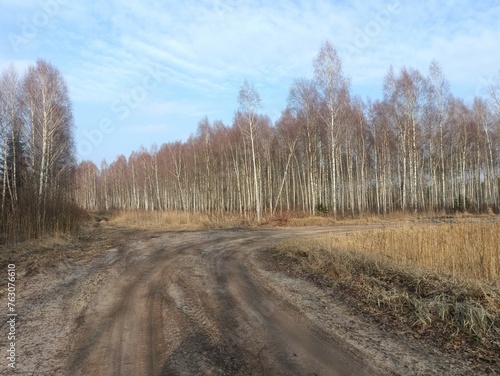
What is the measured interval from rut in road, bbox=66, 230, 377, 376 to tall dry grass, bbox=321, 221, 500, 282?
383 centimetres

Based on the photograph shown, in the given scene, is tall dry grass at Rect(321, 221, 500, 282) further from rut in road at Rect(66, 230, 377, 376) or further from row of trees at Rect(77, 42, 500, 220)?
row of trees at Rect(77, 42, 500, 220)

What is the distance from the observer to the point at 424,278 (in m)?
6.56

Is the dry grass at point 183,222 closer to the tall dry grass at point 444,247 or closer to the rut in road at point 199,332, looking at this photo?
the tall dry grass at point 444,247

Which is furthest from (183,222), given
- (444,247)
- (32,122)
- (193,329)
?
(193,329)

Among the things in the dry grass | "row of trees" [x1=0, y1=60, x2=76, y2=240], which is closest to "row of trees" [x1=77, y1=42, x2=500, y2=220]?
the dry grass

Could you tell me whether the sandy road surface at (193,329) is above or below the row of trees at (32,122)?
below

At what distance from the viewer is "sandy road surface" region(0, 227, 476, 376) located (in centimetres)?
392

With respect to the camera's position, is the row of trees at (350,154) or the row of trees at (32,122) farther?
the row of trees at (350,154)

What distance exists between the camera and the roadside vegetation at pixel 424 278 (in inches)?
184

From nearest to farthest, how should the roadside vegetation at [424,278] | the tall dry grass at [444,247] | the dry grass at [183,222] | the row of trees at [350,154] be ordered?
the roadside vegetation at [424,278] < the tall dry grass at [444,247] < the dry grass at [183,222] < the row of trees at [350,154]

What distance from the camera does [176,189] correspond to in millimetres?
62094

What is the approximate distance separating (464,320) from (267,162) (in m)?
40.8

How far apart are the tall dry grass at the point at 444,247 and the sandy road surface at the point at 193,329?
330cm

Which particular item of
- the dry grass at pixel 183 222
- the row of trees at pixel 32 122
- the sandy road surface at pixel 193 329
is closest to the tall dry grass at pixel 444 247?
the sandy road surface at pixel 193 329
